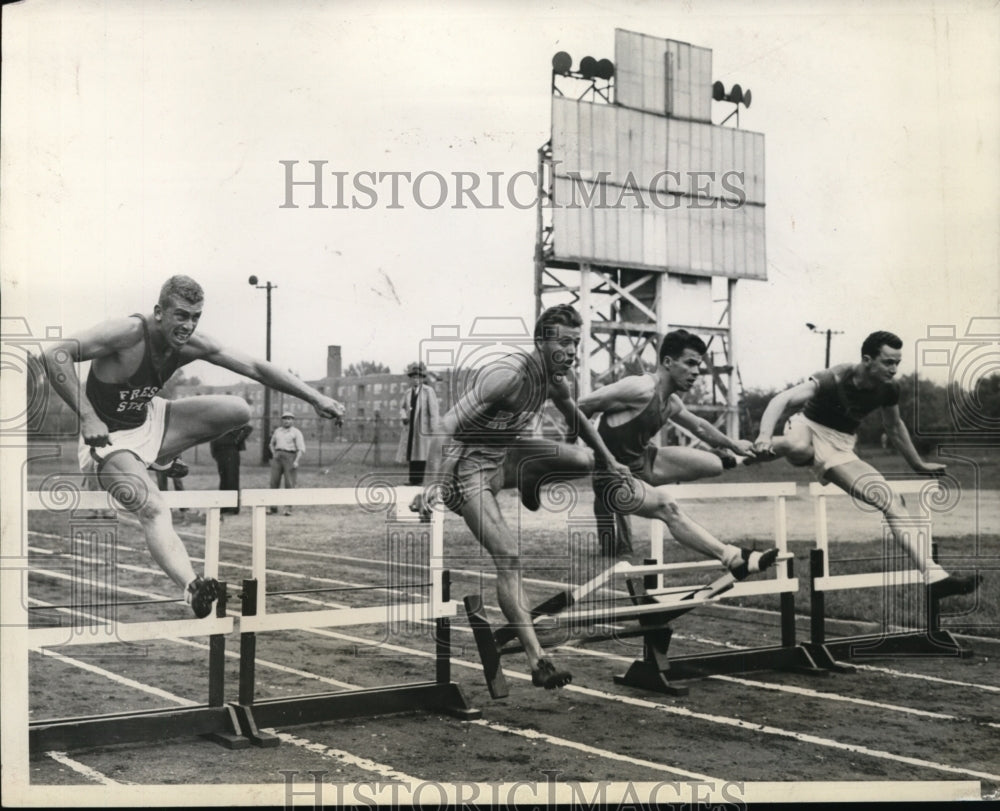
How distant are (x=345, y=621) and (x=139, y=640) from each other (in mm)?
1015

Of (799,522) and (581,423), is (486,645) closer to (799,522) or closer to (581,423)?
(581,423)

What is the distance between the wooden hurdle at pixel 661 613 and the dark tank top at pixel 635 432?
0.33 metres

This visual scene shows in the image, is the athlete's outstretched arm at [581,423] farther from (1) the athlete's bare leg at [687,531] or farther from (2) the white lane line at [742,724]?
(2) the white lane line at [742,724]

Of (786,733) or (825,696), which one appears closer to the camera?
(786,733)

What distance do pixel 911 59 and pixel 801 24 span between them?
2.10 ft

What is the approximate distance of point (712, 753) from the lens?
19.1 feet

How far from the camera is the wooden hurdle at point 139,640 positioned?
5445 millimetres

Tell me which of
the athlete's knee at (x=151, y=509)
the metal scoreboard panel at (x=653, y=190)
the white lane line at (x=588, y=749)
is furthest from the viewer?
the metal scoreboard panel at (x=653, y=190)

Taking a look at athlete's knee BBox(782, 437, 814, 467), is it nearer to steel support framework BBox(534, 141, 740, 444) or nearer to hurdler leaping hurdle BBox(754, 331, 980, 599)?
Answer: hurdler leaping hurdle BBox(754, 331, 980, 599)

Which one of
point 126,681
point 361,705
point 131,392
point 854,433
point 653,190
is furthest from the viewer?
point 854,433

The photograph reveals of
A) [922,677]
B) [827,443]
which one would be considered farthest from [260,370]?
[922,677]

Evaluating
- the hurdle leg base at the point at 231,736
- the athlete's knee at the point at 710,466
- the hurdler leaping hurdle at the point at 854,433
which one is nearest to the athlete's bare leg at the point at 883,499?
the hurdler leaping hurdle at the point at 854,433

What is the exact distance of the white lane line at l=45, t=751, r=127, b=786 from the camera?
5344mm

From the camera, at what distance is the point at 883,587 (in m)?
7.53
